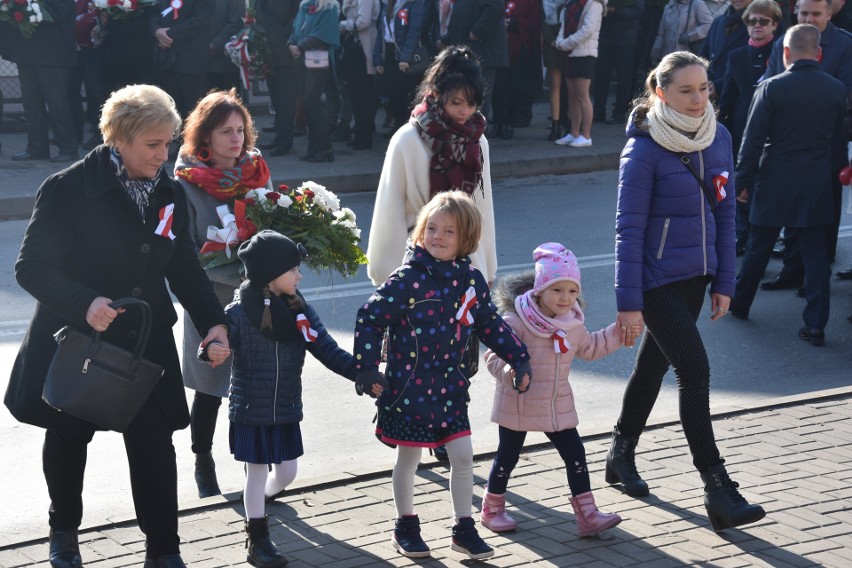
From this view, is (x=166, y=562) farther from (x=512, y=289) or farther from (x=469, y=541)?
(x=512, y=289)

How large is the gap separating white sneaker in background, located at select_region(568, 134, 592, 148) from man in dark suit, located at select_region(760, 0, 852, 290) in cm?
595

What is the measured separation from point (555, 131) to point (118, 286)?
40.5 feet

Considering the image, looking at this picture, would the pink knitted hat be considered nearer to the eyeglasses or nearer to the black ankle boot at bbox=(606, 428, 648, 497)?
the black ankle boot at bbox=(606, 428, 648, 497)

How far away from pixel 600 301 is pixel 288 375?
4.79 m

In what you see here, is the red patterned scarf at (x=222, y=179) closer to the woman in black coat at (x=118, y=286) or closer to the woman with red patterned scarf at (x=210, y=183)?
the woman with red patterned scarf at (x=210, y=183)

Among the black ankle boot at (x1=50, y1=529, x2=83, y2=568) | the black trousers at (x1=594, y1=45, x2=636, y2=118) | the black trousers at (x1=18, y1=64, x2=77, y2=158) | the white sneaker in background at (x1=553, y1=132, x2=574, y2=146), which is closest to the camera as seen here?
the black ankle boot at (x1=50, y1=529, x2=83, y2=568)

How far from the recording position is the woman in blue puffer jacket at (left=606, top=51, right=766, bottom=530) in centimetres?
544

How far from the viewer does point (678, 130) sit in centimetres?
546

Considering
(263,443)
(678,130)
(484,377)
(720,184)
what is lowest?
(484,377)

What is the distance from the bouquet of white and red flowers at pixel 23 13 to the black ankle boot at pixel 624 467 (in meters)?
9.50

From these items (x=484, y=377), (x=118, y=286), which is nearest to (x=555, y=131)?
(x=484, y=377)

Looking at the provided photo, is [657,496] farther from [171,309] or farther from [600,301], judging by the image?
[600,301]

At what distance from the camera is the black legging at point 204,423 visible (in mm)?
5848

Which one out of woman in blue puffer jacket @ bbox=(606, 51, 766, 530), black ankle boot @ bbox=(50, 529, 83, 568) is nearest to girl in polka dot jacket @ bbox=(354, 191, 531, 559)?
woman in blue puffer jacket @ bbox=(606, 51, 766, 530)
